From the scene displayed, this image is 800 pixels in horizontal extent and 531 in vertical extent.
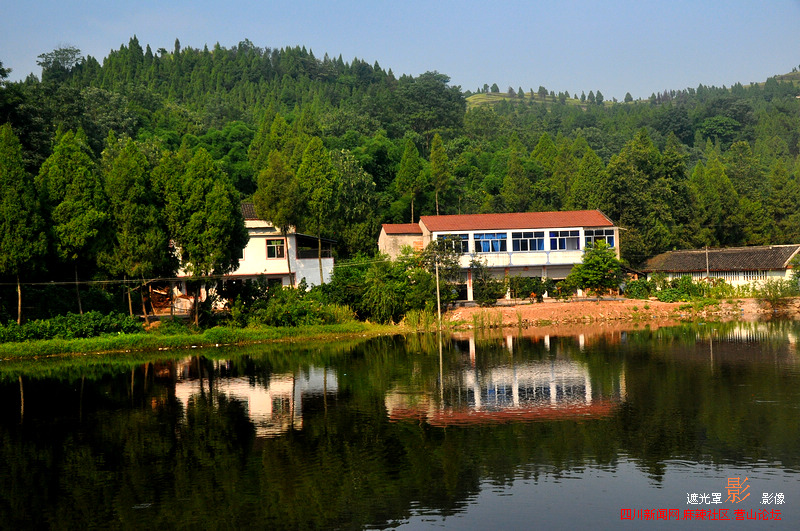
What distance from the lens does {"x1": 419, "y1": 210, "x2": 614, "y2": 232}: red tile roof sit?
4847 centimetres

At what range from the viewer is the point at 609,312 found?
42.8 metres

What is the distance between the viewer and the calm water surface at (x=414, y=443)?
13086mm

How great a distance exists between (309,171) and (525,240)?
45.7 feet

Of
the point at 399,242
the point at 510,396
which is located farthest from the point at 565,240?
the point at 510,396

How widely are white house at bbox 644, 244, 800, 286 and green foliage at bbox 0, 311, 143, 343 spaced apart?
1228 inches

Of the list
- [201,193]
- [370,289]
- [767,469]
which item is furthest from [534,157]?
[767,469]

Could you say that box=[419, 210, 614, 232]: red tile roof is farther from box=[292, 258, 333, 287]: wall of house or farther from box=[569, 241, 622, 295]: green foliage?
box=[292, 258, 333, 287]: wall of house

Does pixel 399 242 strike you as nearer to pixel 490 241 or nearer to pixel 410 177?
pixel 490 241

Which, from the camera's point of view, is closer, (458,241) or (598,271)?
(598,271)

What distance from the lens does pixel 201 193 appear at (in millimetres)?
37875

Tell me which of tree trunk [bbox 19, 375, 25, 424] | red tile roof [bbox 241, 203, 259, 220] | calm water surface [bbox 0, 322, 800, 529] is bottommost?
calm water surface [bbox 0, 322, 800, 529]

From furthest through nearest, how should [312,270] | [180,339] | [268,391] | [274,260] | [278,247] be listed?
[312,270], [278,247], [274,260], [180,339], [268,391]

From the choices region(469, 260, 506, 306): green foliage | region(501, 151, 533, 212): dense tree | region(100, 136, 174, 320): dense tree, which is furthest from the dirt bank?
region(501, 151, 533, 212): dense tree

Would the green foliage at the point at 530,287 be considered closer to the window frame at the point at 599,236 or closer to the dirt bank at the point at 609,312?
the dirt bank at the point at 609,312
